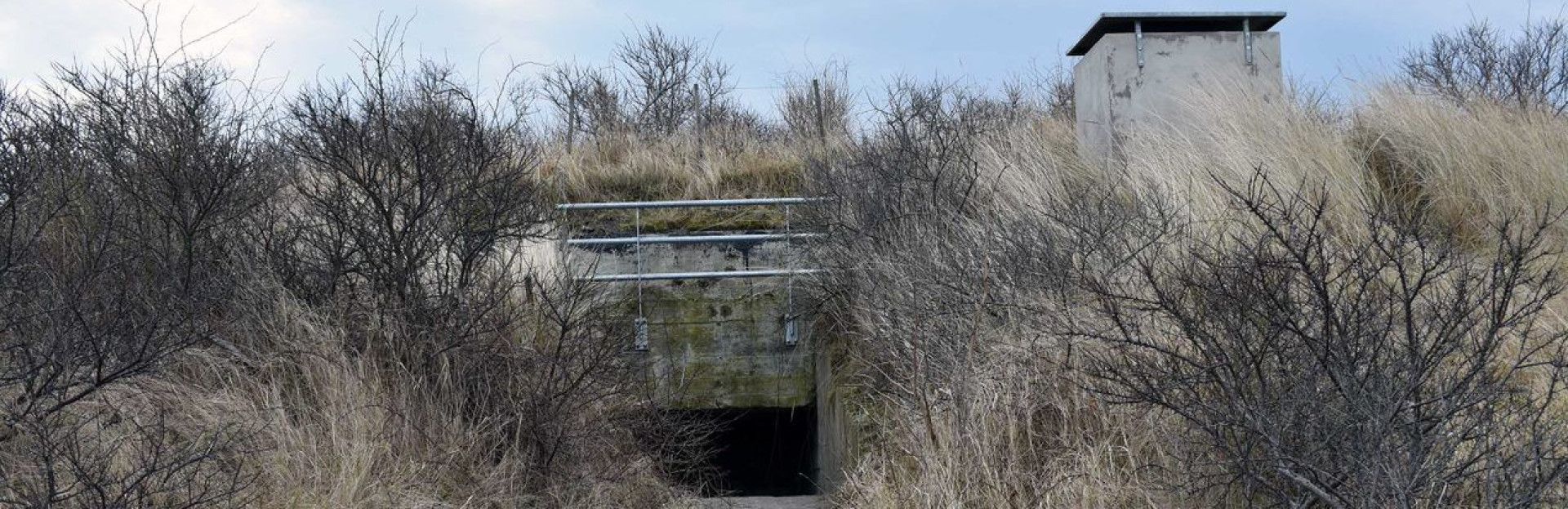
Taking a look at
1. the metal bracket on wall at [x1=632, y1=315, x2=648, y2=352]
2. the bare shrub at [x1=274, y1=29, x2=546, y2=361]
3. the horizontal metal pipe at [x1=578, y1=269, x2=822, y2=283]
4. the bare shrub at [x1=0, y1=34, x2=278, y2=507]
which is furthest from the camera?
the horizontal metal pipe at [x1=578, y1=269, x2=822, y2=283]

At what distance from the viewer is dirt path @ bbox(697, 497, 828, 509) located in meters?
7.97

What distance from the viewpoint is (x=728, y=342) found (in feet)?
33.9

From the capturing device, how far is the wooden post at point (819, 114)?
14.3 meters

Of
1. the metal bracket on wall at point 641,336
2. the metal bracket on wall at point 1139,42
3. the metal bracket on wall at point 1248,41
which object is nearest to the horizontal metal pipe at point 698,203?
the metal bracket on wall at point 641,336

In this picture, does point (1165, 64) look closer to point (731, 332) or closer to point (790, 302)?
point (790, 302)

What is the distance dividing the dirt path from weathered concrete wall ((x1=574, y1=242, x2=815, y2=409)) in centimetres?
131

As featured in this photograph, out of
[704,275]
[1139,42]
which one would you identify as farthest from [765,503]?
[1139,42]

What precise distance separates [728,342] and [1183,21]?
4.55 meters

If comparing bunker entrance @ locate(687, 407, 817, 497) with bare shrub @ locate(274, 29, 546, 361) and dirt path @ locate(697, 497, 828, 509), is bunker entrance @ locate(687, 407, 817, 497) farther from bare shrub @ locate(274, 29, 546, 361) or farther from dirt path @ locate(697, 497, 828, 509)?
bare shrub @ locate(274, 29, 546, 361)

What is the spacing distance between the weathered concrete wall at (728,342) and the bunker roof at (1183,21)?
335 centimetres

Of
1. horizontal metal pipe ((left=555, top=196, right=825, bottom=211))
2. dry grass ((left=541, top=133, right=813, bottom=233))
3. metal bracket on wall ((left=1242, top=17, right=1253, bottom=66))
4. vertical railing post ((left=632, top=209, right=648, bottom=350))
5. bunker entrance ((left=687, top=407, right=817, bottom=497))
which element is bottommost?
bunker entrance ((left=687, top=407, right=817, bottom=497))

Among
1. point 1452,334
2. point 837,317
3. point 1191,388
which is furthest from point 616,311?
point 1452,334

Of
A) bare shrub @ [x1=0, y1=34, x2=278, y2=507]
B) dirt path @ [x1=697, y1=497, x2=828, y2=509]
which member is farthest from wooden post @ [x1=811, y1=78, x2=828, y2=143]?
bare shrub @ [x1=0, y1=34, x2=278, y2=507]

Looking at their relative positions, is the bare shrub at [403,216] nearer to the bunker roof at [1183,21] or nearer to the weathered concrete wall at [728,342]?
the weathered concrete wall at [728,342]
